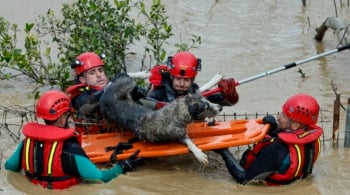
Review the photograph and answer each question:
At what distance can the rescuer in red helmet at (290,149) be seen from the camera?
6.24 meters

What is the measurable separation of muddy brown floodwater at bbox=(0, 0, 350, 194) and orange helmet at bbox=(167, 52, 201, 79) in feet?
2.93

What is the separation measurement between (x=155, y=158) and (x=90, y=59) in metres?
1.25

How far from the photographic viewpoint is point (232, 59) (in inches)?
433

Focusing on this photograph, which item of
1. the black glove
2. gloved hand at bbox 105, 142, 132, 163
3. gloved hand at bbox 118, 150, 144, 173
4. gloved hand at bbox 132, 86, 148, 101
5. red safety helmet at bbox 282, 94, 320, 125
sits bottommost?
gloved hand at bbox 118, 150, 144, 173

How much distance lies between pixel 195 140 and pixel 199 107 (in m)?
→ 0.42

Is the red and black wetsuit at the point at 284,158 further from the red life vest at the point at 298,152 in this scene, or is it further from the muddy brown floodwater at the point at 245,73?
the muddy brown floodwater at the point at 245,73

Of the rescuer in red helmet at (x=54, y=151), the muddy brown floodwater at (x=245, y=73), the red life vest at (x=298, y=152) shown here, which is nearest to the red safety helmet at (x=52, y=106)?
the rescuer in red helmet at (x=54, y=151)

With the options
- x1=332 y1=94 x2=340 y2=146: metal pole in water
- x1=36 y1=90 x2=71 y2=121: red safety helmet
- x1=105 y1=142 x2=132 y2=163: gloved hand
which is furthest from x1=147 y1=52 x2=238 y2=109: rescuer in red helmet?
x1=36 y1=90 x2=71 y2=121: red safety helmet

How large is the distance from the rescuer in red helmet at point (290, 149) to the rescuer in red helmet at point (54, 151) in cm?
142

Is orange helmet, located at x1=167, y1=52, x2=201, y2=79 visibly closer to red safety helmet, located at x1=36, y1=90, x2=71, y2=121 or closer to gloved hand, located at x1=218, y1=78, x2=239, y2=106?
gloved hand, located at x1=218, y1=78, x2=239, y2=106

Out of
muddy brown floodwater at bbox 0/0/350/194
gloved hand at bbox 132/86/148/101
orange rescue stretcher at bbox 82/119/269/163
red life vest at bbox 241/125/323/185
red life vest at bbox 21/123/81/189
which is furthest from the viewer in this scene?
gloved hand at bbox 132/86/148/101

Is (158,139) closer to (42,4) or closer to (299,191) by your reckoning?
(299,191)

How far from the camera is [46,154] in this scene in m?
6.11

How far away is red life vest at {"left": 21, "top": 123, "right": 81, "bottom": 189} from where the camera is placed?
6.10 m
